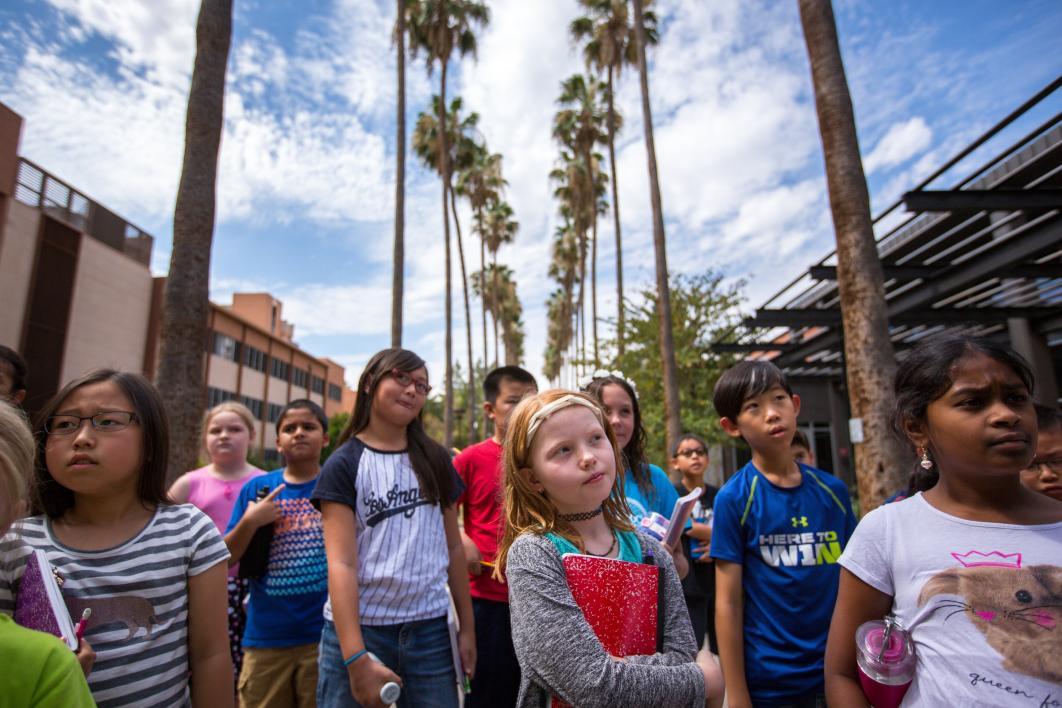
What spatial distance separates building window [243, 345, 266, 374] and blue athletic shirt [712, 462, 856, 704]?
114 feet

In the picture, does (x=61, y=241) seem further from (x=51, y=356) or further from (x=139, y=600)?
(x=139, y=600)

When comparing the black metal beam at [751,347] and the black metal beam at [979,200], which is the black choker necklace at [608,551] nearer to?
the black metal beam at [979,200]

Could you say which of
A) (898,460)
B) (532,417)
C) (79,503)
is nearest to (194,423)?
(79,503)

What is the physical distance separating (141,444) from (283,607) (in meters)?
1.62

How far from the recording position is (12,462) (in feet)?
4.17

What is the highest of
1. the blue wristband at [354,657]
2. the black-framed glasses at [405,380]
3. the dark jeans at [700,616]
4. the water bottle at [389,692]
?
the black-framed glasses at [405,380]

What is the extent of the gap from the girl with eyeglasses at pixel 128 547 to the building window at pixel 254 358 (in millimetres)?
34200

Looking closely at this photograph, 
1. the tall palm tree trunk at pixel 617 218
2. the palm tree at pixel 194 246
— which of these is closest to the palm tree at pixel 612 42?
the tall palm tree trunk at pixel 617 218

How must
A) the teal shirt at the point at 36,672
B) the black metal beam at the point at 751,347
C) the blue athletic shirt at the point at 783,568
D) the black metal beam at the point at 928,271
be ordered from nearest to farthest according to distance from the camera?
the teal shirt at the point at 36,672, the blue athletic shirt at the point at 783,568, the black metal beam at the point at 928,271, the black metal beam at the point at 751,347

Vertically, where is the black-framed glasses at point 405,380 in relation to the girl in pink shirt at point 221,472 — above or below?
above

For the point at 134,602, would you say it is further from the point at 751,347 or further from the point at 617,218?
the point at 617,218

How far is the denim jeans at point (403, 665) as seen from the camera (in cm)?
242

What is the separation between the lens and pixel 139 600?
1813 mm

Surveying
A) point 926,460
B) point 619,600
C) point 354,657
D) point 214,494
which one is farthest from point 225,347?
point 926,460
